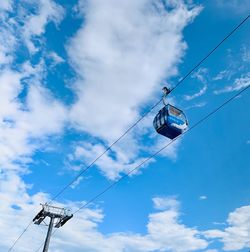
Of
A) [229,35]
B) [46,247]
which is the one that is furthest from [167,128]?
[46,247]

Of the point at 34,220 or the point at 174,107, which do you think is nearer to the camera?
the point at 174,107

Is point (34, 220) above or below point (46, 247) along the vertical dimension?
above

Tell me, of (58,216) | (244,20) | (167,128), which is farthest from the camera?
(58,216)

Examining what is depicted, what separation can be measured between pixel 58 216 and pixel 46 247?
3.66 metres

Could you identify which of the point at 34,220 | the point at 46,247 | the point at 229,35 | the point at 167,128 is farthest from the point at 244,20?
the point at 34,220

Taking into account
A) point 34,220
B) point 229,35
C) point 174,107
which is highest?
point 34,220

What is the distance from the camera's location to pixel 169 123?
1527cm

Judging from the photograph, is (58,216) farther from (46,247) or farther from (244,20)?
(244,20)

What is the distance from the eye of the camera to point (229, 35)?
1136 centimetres

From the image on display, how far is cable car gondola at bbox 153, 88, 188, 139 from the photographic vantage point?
15.4 meters

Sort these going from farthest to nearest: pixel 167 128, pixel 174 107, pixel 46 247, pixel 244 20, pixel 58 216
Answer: pixel 58 216
pixel 46 247
pixel 174 107
pixel 167 128
pixel 244 20

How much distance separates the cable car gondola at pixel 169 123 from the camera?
15.4m

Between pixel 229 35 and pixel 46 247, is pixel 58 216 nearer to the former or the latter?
pixel 46 247

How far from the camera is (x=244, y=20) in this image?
11.0 m
